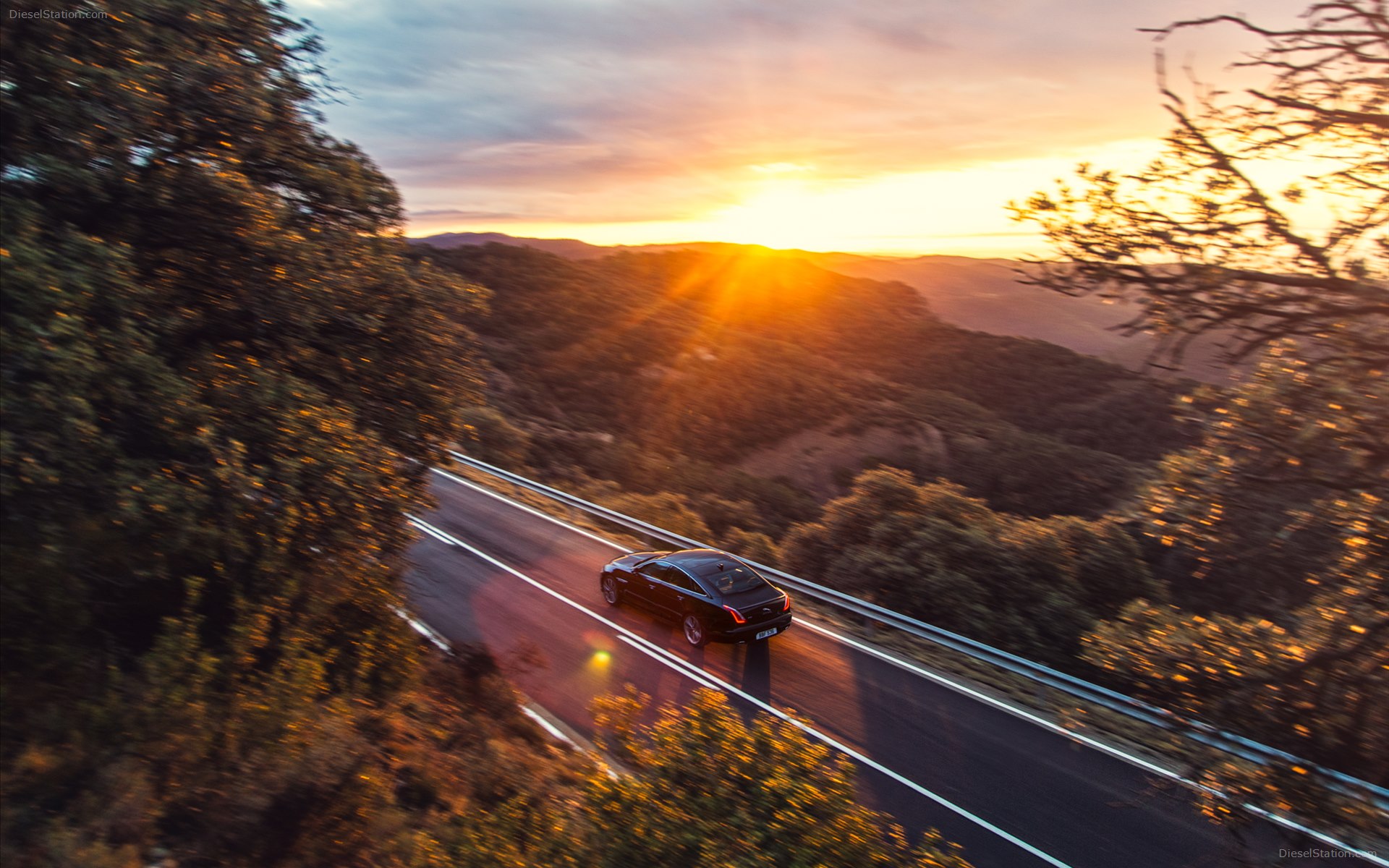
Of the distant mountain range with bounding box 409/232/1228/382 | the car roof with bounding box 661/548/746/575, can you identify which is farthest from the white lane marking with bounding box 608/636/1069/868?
the distant mountain range with bounding box 409/232/1228/382

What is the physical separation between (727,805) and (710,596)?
816cm

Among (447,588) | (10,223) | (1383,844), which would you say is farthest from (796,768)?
(447,588)

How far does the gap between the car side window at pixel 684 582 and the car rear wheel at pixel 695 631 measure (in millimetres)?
447

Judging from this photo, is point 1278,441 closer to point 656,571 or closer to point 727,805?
point 727,805

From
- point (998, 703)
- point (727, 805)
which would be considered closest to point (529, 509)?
point (998, 703)

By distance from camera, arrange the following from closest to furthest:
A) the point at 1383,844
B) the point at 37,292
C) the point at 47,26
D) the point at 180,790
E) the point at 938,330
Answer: the point at 180,790
the point at 37,292
the point at 47,26
the point at 1383,844
the point at 938,330

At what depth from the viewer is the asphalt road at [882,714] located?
837 centimetres

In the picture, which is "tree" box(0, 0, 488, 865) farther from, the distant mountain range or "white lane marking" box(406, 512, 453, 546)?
the distant mountain range

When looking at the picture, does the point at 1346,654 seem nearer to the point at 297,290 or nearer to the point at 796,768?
the point at 796,768

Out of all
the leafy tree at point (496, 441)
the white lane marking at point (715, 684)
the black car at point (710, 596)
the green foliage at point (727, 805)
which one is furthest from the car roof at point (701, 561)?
the leafy tree at point (496, 441)

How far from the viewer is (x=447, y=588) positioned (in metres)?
15.6

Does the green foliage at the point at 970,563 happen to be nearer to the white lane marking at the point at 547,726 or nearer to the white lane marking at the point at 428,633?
the white lane marking at the point at 547,726

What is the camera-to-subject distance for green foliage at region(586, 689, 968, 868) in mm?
4238

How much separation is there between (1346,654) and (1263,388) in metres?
1.76
